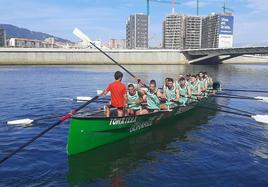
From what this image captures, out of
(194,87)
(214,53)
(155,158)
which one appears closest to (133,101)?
(155,158)

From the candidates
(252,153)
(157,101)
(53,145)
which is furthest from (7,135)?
(252,153)

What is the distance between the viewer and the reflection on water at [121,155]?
10758mm

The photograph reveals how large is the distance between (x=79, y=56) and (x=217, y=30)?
88348mm

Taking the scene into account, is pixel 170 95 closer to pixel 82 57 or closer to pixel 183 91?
pixel 183 91

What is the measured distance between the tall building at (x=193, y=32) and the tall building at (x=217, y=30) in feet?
13.3

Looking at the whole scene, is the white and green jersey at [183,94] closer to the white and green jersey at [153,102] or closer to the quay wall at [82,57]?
the white and green jersey at [153,102]

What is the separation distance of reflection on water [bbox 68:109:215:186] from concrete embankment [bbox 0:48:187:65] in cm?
6764

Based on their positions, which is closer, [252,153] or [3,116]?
[252,153]

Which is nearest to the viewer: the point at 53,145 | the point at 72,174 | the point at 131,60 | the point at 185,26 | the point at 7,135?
the point at 72,174

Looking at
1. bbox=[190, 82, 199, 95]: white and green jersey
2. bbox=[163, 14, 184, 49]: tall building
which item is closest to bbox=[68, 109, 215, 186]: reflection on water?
bbox=[190, 82, 199, 95]: white and green jersey

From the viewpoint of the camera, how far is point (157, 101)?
1548 cm

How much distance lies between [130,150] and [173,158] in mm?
1749

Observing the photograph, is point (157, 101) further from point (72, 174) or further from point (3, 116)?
point (3, 116)

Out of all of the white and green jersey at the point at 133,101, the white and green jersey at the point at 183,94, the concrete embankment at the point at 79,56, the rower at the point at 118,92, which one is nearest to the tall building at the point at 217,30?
the concrete embankment at the point at 79,56
